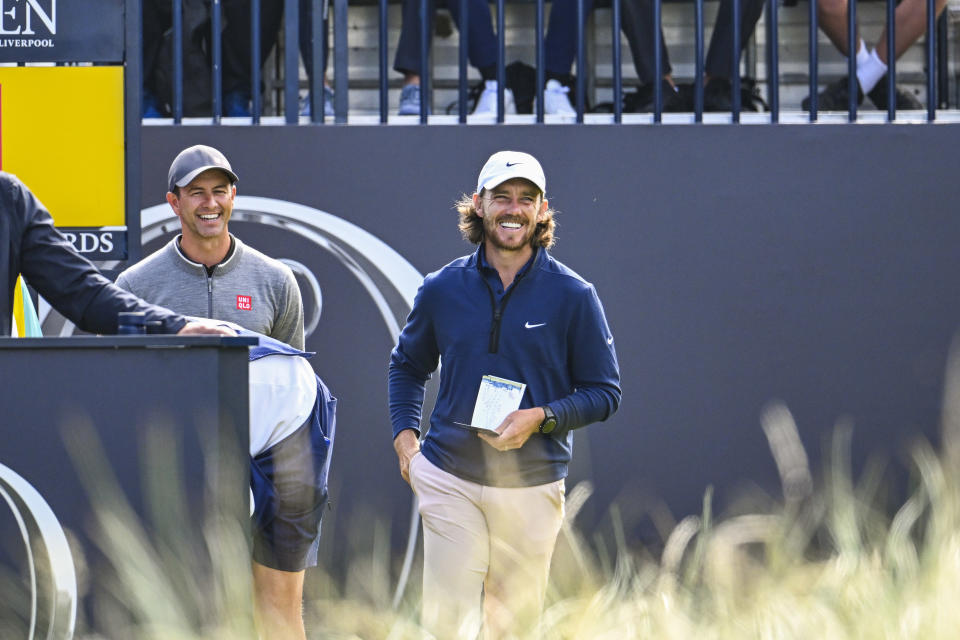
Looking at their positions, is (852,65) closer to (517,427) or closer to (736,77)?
(736,77)

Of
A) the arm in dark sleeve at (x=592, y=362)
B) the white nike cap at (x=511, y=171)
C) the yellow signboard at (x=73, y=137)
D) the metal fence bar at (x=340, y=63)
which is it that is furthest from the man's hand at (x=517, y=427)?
the metal fence bar at (x=340, y=63)

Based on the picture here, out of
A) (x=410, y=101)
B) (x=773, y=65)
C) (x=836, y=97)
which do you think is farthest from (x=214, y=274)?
(x=836, y=97)

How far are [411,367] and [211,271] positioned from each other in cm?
69

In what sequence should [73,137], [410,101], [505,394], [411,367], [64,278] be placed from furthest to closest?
[410,101] < [73,137] < [411,367] < [505,394] < [64,278]

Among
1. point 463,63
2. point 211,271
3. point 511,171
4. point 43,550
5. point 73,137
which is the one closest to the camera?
point 43,550

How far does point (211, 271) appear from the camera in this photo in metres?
3.93

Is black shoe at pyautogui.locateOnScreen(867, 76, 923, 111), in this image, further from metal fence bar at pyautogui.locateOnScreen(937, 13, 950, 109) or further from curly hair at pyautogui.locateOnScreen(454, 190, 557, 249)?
curly hair at pyautogui.locateOnScreen(454, 190, 557, 249)

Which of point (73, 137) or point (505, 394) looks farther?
point (73, 137)

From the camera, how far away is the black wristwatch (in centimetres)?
340

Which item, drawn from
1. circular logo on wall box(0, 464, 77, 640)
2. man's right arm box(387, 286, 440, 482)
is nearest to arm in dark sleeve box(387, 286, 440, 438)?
man's right arm box(387, 286, 440, 482)

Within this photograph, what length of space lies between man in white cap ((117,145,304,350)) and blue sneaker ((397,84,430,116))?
6.78 ft

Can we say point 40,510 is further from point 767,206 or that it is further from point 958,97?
point 958,97

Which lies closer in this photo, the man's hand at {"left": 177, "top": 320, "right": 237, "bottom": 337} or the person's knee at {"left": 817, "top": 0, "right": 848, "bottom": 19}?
the man's hand at {"left": 177, "top": 320, "right": 237, "bottom": 337}

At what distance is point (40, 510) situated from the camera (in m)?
2.40
